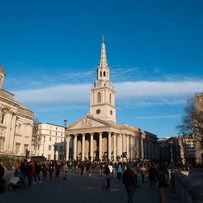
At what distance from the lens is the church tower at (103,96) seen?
71.2 m

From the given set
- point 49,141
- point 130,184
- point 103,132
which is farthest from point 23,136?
point 49,141

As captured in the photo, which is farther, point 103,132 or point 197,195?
point 103,132

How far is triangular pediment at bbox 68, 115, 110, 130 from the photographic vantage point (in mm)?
→ 64756

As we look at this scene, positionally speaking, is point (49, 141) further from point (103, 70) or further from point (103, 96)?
point (103, 70)

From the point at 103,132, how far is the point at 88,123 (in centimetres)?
544

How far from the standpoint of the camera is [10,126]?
3731cm

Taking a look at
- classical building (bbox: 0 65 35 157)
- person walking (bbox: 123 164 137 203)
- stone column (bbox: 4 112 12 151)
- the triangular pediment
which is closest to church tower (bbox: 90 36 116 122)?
the triangular pediment

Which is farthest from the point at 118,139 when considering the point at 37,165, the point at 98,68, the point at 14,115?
the point at 37,165

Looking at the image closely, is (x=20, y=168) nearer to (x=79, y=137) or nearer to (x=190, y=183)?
(x=190, y=183)

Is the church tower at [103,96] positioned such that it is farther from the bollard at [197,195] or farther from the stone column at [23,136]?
the bollard at [197,195]

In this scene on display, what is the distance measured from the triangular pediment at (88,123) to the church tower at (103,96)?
4904 millimetres

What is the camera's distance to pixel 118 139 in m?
67.6

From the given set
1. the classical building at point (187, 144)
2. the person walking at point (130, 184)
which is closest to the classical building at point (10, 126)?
the person walking at point (130, 184)

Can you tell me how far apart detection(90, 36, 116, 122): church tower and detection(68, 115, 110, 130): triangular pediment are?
4.90m
